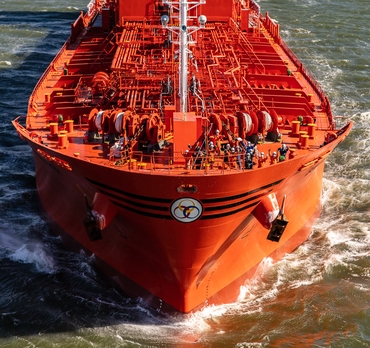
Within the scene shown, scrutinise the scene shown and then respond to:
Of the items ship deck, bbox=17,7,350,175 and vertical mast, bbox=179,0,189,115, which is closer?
vertical mast, bbox=179,0,189,115

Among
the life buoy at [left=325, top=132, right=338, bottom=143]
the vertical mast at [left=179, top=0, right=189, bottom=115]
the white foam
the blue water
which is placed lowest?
the white foam

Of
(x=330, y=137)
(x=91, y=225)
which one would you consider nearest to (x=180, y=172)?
(x=91, y=225)

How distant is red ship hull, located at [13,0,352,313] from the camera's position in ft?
59.8

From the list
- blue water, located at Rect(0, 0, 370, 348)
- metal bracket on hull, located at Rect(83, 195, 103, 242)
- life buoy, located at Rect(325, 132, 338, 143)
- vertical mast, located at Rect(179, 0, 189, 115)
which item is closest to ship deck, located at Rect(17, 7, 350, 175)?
life buoy, located at Rect(325, 132, 338, 143)

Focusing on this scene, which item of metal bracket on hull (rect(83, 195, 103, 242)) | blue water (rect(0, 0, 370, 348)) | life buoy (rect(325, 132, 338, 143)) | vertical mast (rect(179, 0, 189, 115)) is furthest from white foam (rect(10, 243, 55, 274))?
life buoy (rect(325, 132, 338, 143))

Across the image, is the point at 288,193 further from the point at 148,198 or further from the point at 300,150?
the point at 148,198

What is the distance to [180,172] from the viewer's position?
59.5 feet

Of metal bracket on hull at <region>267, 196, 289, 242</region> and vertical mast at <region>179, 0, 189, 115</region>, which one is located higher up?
vertical mast at <region>179, 0, 189, 115</region>

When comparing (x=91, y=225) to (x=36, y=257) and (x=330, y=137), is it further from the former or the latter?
(x=330, y=137)

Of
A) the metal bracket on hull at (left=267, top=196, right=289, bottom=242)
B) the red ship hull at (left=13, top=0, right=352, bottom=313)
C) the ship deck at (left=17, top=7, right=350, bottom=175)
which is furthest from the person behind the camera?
the ship deck at (left=17, top=7, right=350, bottom=175)

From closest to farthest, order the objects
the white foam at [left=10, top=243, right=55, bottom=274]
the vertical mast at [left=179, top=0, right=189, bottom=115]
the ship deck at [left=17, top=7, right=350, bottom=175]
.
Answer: the vertical mast at [left=179, top=0, right=189, bottom=115] < the ship deck at [left=17, top=7, right=350, bottom=175] < the white foam at [left=10, top=243, right=55, bottom=274]

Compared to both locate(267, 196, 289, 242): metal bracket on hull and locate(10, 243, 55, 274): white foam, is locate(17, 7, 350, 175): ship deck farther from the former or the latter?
locate(10, 243, 55, 274): white foam

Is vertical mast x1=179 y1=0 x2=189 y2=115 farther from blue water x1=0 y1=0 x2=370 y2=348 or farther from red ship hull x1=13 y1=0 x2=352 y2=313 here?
blue water x1=0 y1=0 x2=370 y2=348

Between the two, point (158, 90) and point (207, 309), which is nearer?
point (207, 309)
